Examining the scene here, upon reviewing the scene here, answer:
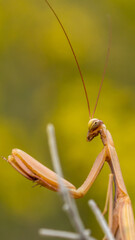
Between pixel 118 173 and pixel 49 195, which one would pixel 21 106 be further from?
pixel 118 173

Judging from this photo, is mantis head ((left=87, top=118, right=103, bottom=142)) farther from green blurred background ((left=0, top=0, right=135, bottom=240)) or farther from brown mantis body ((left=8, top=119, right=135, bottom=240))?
green blurred background ((left=0, top=0, right=135, bottom=240))

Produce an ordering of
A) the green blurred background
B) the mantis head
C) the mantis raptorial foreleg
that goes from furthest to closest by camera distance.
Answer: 1. the green blurred background
2. the mantis head
3. the mantis raptorial foreleg

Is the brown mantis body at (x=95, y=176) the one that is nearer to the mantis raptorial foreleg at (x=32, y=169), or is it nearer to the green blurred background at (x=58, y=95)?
the mantis raptorial foreleg at (x=32, y=169)

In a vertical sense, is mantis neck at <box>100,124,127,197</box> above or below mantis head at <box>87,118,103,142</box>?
below

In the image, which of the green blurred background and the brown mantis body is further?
the green blurred background

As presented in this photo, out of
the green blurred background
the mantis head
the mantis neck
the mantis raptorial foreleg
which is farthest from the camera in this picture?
the green blurred background

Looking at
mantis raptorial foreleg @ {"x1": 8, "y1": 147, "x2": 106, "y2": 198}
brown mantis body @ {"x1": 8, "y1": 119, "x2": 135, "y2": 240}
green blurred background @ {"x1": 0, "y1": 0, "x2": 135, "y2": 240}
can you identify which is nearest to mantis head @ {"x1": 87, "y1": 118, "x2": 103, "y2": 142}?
brown mantis body @ {"x1": 8, "y1": 119, "x2": 135, "y2": 240}

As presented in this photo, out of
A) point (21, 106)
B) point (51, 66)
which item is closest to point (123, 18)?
point (51, 66)

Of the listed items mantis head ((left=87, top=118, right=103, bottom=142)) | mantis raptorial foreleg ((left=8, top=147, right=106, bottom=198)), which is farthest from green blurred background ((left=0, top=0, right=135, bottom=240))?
mantis raptorial foreleg ((left=8, top=147, right=106, bottom=198))

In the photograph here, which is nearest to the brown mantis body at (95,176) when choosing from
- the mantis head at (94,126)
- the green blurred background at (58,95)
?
the mantis head at (94,126)

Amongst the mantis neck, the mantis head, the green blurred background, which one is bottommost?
the green blurred background
